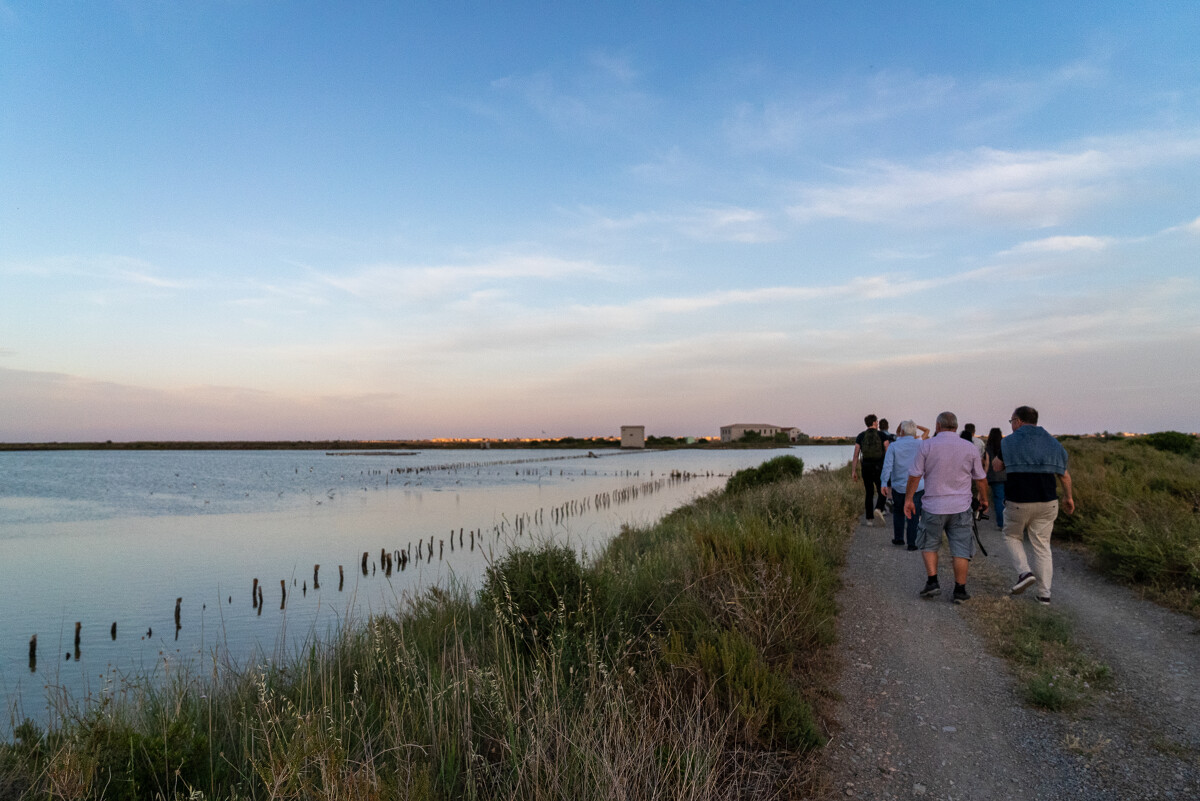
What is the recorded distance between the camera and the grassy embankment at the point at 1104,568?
551 cm

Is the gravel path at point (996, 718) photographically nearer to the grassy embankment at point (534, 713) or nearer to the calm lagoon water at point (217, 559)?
the grassy embankment at point (534, 713)

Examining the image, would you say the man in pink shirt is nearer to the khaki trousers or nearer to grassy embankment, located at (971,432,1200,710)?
the khaki trousers

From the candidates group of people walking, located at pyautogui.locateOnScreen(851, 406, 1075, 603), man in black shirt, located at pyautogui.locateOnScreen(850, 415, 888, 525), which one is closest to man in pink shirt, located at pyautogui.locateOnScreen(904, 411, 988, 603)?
group of people walking, located at pyautogui.locateOnScreen(851, 406, 1075, 603)

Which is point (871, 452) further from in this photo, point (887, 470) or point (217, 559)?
point (217, 559)

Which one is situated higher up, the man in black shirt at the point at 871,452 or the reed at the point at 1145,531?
the man in black shirt at the point at 871,452

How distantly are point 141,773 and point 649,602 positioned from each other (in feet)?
15.0

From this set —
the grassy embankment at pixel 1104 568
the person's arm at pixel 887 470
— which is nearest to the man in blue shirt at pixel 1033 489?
the grassy embankment at pixel 1104 568

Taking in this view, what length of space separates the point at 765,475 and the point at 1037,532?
742 inches

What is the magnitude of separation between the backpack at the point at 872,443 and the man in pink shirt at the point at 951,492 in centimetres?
479

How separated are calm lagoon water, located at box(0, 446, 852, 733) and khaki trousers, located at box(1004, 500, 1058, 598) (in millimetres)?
5601

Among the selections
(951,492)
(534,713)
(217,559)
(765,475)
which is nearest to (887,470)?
(951,492)

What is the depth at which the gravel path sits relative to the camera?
13.5ft

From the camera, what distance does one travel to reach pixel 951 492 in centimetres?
787

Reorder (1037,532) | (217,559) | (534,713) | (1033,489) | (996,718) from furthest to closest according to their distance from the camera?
(217,559) → (1037,532) → (1033,489) → (996,718) → (534,713)
